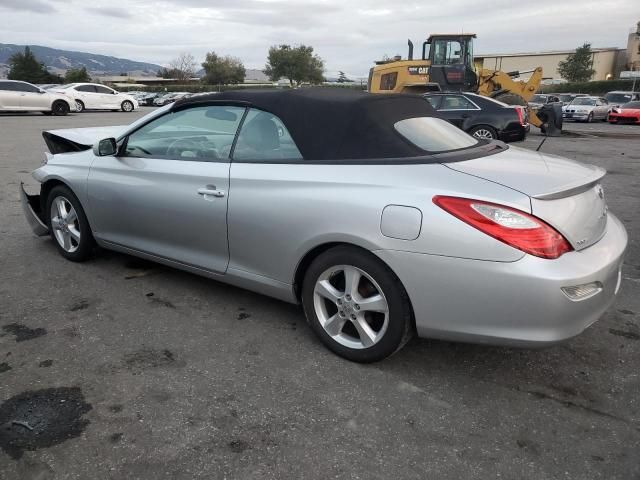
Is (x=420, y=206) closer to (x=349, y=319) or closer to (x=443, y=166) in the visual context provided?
(x=443, y=166)

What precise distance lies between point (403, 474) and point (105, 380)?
160 centimetres

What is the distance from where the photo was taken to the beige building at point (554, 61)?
92.9m

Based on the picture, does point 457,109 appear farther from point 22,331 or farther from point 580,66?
point 580,66

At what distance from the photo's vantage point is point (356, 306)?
289 cm

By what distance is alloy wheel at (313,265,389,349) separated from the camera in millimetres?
2842

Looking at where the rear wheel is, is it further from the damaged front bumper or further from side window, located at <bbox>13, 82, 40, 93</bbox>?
the damaged front bumper

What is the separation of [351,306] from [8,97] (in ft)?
81.0

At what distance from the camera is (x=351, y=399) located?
266 centimetres

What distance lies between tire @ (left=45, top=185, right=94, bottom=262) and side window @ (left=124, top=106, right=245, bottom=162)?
792 mm

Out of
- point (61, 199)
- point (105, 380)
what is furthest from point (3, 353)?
point (61, 199)

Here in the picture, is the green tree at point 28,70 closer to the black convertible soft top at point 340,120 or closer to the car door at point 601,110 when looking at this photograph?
the car door at point 601,110

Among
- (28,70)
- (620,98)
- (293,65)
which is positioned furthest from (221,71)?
(620,98)

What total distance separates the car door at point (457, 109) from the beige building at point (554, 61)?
279 feet

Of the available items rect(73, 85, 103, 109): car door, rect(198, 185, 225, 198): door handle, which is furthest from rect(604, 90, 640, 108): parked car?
rect(198, 185, 225, 198): door handle
